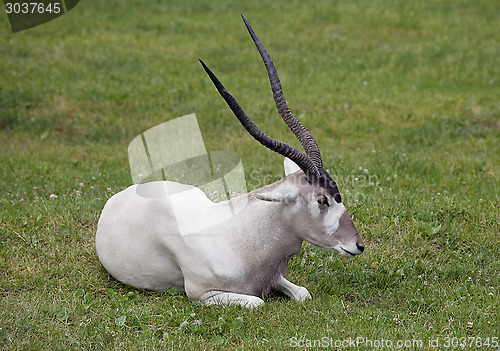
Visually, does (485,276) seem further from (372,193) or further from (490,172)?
(490,172)

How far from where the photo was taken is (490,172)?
28.9ft

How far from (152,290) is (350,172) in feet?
12.8

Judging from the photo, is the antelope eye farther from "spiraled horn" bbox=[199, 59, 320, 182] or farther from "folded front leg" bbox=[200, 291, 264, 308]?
"folded front leg" bbox=[200, 291, 264, 308]

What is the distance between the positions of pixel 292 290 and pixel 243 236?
701mm

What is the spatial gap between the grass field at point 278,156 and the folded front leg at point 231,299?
0.09m

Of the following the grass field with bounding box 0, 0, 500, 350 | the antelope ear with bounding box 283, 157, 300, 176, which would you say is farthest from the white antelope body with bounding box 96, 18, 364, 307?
the grass field with bounding box 0, 0, 500, 350

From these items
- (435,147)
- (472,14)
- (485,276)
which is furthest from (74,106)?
(472,14)

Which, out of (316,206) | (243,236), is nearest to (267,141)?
(316,206)

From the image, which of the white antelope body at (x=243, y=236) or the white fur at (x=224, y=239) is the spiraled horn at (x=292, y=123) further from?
the white fur at (x=224, y=239)

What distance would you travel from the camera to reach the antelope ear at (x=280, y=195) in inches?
200

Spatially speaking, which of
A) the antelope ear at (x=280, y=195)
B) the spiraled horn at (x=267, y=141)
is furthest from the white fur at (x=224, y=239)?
the spiraled horn at (x=267, y=141)

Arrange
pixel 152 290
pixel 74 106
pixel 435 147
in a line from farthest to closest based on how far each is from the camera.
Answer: pixel 74 106
pixel 435 147
pixel 152 290

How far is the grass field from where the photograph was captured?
5191 millimetres

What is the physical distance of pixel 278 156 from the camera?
977 centimetres
